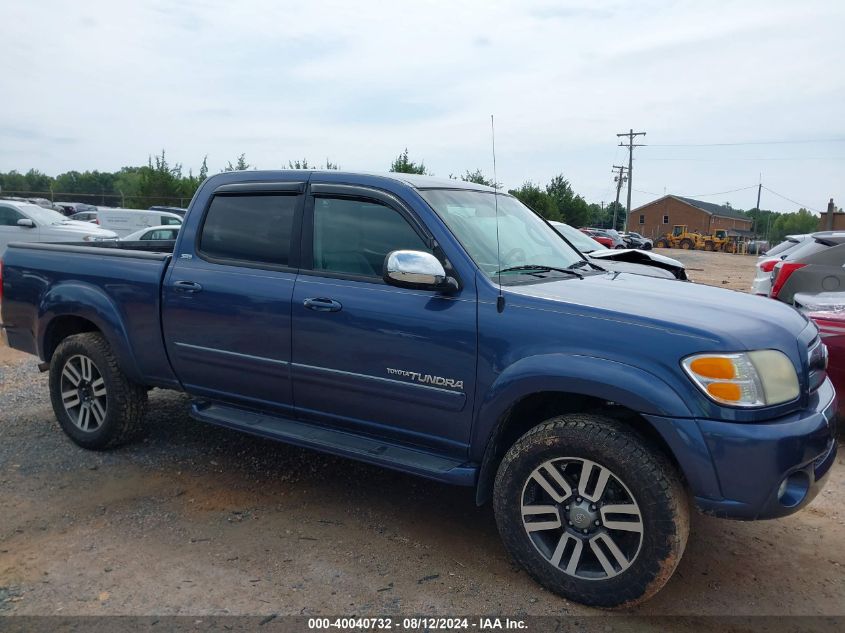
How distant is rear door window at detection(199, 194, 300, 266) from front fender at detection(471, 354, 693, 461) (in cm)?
155

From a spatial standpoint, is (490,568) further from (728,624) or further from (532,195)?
(532,195)

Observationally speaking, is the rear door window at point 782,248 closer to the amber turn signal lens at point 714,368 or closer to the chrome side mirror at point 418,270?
the amber turn signal lens at point 714,368

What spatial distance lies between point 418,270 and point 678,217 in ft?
286

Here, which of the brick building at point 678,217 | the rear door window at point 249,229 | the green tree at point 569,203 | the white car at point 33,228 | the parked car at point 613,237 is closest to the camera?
the rear door window at point 249,229

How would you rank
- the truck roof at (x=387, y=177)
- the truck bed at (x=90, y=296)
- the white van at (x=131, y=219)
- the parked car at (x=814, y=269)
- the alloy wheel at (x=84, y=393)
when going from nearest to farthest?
1. the truck roof at (x=387, y=177)
2. the truck bed at (x=90, y=296)
3. the alloy wheel at (x=84, y=393)
4. the parked car at (x=814, y=269)
5. the white van at (x=131, y=219)

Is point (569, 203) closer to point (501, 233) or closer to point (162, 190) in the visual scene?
→ point (162, 190)

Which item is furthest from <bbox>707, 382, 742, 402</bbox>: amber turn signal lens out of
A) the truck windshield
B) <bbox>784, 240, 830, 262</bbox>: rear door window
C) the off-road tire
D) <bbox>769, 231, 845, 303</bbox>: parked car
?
<bbox>784, 240, 830, 262</bbox>: rear door window

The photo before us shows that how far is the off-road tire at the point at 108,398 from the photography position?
4.71m

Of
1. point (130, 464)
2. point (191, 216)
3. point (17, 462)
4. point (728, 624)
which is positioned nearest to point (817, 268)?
point (728, 624)

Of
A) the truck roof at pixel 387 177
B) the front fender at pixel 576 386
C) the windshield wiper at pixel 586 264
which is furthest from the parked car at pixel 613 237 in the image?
the front fender at pixel 576 386

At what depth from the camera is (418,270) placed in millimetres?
3287

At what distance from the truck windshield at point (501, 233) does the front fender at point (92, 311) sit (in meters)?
2.33

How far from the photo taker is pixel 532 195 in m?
35.0

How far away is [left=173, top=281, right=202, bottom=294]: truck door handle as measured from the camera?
13.8 feet
